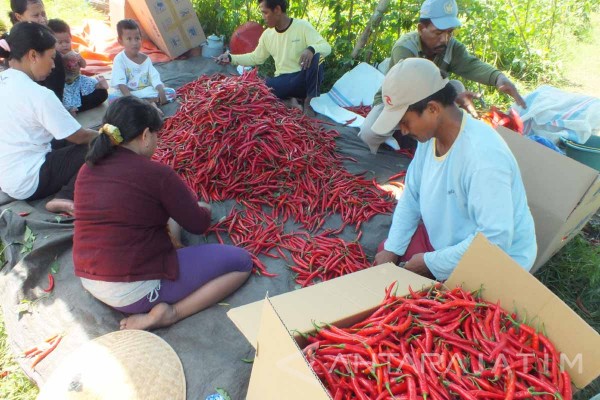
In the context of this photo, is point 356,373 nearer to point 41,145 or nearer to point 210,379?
point 210,379

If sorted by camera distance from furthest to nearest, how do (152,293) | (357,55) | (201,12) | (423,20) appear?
(201,12) < (357,55) < (423,20) < (152,293)

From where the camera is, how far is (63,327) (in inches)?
105

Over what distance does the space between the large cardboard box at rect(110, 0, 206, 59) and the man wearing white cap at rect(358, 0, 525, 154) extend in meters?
3.94

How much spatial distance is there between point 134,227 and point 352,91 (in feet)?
13.9

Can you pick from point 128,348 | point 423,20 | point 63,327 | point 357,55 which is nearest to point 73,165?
point 63,327

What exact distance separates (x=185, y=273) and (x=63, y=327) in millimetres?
889

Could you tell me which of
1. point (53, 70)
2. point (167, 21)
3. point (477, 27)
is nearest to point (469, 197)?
point (53, 70)

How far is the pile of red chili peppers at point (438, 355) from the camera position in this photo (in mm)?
1547

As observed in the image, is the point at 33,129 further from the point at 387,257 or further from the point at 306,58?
the point at 306,58

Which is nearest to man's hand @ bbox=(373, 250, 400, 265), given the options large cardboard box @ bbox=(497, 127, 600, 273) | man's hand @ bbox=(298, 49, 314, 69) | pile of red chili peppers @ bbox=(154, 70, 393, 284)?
pile of red chili peppers @ bbox=(154, 70, 393, 284)

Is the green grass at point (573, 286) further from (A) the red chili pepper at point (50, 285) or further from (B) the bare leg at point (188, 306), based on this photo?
(B) the bare leg at point (188, 306)

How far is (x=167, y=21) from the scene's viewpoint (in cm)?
668

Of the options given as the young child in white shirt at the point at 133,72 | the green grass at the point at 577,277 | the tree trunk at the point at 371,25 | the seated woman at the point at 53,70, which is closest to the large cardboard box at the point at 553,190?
the green grass at the point at 577,277

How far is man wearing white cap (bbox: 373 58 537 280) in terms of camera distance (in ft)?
6.65
